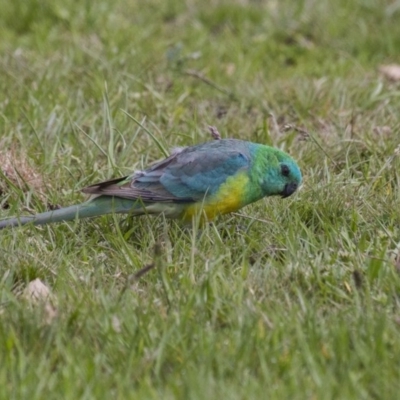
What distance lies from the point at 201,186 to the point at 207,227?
26cm

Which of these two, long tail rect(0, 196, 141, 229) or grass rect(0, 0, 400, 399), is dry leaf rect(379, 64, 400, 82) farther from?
long tail rect(0, 196, 141, 229)

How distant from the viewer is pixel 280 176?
4.49 metres

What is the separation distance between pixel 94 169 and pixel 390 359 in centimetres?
230

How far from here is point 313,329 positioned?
328 cm

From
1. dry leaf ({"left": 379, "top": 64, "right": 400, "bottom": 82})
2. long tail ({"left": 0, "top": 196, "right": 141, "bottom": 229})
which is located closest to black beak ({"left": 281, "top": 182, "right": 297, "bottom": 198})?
long tail ({"left": 0, "top": 196, "right": 141, "bottom": 229})

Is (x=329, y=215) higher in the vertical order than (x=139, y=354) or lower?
lower

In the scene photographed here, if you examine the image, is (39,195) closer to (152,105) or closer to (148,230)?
(148,230)

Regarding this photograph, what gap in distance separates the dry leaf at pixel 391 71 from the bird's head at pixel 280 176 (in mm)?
2324

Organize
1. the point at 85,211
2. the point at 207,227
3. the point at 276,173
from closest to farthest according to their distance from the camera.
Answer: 1. the point at 207,227
2. the point at 85,211
3. the point at 276,173

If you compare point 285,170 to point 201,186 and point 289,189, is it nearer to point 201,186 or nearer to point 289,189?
point 289,189

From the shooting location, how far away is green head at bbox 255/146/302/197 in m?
4.50

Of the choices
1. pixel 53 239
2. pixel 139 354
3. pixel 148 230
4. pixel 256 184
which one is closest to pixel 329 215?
pixel 256 184

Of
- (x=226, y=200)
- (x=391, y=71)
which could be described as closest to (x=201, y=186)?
(x=226, y=200)

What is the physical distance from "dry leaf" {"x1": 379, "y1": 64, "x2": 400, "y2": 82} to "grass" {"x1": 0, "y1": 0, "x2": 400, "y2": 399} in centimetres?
10
